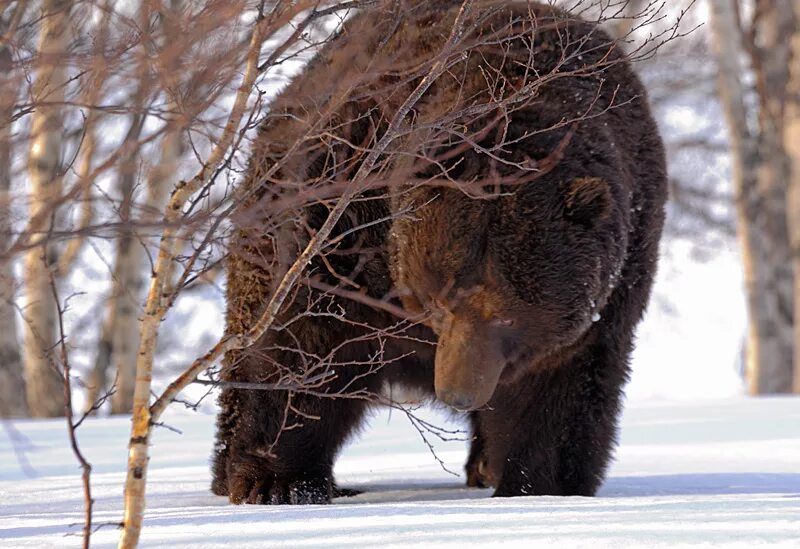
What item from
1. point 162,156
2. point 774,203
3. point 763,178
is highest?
point 763,178

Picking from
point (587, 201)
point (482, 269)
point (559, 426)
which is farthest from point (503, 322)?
point (559, 426)

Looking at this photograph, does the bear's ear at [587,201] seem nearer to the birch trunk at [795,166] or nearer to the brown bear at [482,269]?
the brown bear at [482,269]

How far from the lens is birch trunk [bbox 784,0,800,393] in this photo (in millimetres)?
15289

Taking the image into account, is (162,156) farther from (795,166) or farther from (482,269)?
(795,166)

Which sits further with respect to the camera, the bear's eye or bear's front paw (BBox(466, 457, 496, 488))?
bear's front paw (BBox(466, 457, 496, 488))

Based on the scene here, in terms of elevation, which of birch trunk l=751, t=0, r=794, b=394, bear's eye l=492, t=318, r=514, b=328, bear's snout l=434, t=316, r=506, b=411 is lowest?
bear's snout l=434, t=316, r=506, b=411

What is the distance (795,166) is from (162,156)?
31.7 feet

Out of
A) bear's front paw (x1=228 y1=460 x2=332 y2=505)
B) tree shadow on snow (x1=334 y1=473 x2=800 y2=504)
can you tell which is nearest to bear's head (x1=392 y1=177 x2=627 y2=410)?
tree shadow on snow (x1=334 y1=473 x2=800 y2=504)

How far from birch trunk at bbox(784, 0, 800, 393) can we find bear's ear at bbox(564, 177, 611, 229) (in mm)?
11229

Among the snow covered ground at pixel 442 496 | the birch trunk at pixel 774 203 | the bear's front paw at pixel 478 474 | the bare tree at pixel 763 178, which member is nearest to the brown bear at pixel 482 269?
the snow covered ground at pixel 442 496

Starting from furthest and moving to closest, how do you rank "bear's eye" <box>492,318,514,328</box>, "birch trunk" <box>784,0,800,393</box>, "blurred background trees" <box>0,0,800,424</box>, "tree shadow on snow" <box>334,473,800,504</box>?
"birch trunk" <box>784,0,800,393</box>
"tree shadow on snow" <box>334,473,800,504</box>
"bear's eye" <box>492,318,514,328</box>
"blurred background trees" <box>0,0,800,424</box>

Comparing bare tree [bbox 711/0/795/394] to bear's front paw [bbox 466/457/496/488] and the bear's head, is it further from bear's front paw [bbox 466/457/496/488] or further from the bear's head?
the bear's head

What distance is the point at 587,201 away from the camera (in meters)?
4.77

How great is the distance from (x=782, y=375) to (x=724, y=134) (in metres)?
7.54
